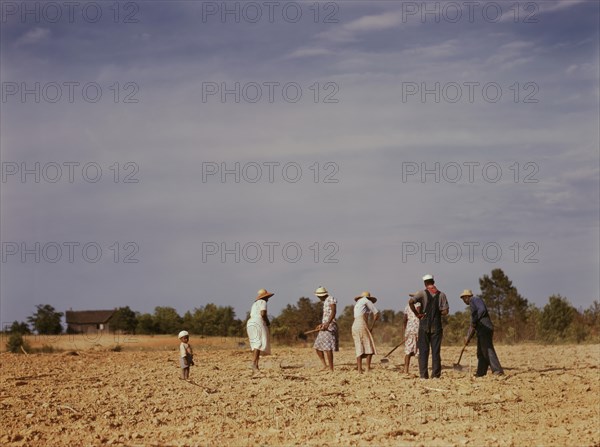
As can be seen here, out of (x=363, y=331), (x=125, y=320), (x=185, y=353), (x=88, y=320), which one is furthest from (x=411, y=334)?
(x=88, y=320)

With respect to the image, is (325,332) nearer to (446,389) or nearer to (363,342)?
(363,342)

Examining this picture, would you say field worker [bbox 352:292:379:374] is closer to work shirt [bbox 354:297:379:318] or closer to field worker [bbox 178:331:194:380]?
work shirt [bbox 354:297:379:318]

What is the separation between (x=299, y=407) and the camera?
13.3 meters

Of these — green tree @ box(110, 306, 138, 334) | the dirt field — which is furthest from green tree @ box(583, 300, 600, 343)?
green tree @ box(110, 306, 138, 334)

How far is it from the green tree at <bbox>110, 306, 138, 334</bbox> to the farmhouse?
243 inches

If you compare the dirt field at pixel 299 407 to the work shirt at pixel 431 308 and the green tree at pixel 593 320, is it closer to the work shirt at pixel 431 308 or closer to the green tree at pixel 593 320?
the work shirt at pixel 431 308

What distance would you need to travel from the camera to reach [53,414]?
1298cm

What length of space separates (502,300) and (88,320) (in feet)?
109

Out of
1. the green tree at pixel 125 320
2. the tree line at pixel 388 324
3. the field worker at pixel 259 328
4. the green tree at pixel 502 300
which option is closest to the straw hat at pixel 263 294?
the field worker at pixel 259 328

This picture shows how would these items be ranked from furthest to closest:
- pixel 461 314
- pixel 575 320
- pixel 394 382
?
pixel 461 314, pixel 575 320, pixel 394 382

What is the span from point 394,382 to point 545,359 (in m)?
8.50

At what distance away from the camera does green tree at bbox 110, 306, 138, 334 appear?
55.4m

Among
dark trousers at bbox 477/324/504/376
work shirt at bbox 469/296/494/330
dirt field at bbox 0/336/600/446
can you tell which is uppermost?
work shirt at bbox 469/296/494/330

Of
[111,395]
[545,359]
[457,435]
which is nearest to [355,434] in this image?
[457,435]
